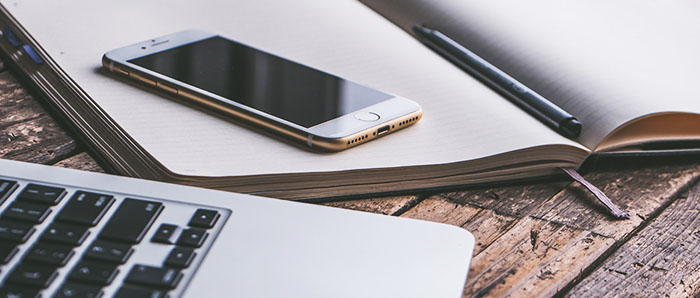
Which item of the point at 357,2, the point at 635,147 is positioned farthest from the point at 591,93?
the point at 357,2

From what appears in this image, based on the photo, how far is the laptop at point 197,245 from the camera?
399 mm

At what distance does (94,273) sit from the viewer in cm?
39

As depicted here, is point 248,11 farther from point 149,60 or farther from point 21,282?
point 21,282

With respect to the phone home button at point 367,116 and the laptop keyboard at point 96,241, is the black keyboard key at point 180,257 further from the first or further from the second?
the phone home button at point 367,116

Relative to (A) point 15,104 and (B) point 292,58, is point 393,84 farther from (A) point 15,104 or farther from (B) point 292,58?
(A) point 15,104

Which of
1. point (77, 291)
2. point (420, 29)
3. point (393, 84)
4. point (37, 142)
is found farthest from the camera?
point (420, 29)

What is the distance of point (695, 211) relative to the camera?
586mm

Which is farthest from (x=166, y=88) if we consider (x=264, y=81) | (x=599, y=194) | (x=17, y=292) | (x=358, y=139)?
(x=599, y=194)

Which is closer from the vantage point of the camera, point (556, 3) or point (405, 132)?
point (405, 132)

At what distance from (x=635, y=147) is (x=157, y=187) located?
1.45ft

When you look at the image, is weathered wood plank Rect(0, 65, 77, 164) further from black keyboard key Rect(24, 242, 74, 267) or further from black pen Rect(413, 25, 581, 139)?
black pen Rect(413, 25, 581, 139)

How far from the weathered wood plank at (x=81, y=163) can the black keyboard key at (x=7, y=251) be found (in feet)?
0.51

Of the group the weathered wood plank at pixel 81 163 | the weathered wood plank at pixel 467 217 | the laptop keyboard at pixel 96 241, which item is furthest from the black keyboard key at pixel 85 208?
the weathered wood plank at pixel 467 217

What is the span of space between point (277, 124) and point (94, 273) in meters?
0.23
